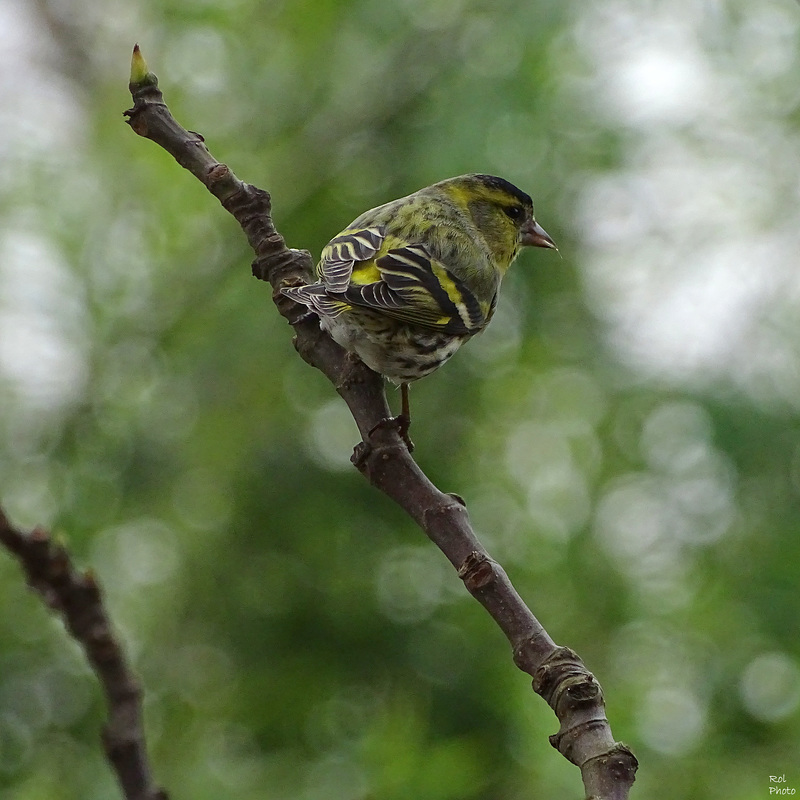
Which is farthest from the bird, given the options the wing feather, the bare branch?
the bare branch

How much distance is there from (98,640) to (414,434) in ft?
6.49

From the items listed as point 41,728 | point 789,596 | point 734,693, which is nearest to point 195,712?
point 41,728

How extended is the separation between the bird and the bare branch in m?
0.54

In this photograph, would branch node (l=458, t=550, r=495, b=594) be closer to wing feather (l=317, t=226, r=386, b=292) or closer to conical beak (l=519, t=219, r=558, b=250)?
wing feather (l=317, t=226, r=386, b=292)

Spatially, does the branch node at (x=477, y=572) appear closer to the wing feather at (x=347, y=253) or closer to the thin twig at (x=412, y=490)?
the thin twig at (x=412, y=490)

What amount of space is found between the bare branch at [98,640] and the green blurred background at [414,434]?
1.17 metres

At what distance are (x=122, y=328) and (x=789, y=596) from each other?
2.14 meters

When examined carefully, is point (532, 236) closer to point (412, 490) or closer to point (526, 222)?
point (526, 222)

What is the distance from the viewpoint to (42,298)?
10.8 feet

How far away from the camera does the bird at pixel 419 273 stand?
1.98 meters

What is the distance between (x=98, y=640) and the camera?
128 cm

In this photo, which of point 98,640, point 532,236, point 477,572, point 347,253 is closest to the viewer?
point 477,572

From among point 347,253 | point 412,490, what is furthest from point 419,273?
point 412,490

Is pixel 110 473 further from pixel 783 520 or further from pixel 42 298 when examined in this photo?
pixel 783 520
